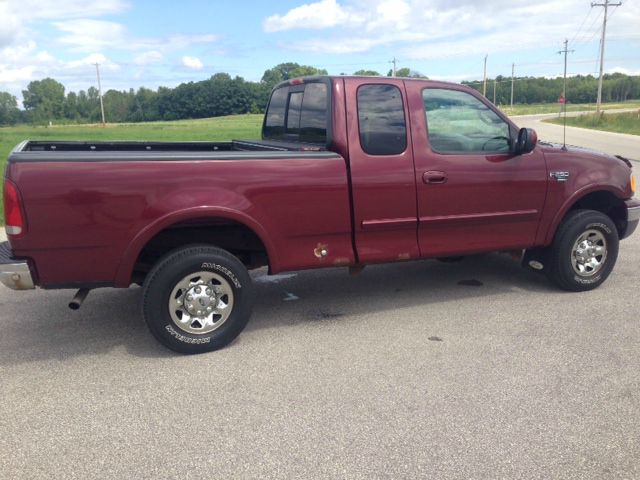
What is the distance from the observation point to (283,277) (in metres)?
6.25

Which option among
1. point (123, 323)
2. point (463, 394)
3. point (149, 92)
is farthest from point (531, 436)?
point (149, 92)

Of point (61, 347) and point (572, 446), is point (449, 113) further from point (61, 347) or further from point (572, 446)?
point (61, 347)

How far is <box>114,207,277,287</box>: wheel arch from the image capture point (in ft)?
13.0

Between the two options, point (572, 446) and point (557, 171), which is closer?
point (572, 446)

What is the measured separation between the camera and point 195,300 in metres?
4.18

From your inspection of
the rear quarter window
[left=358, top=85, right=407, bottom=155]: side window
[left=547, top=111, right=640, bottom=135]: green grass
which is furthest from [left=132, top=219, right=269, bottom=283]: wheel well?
[left=547, top=111, right=640, bottom=135]: green grass

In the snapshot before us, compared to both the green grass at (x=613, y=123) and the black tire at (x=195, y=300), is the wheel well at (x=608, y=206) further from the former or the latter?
the green grass at (x=613, y=123)

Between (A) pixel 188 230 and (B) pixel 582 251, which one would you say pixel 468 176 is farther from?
(A) pixel 188 230

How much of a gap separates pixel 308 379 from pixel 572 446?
1602mm

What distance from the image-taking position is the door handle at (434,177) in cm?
470

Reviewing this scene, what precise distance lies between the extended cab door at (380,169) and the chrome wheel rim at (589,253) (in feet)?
5.83

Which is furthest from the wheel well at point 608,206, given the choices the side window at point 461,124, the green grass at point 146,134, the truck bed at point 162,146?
the green grass at point 146,134

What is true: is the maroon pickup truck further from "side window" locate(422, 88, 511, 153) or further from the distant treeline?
the distant treeline

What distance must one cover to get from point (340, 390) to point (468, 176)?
219 centimetres
